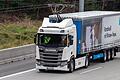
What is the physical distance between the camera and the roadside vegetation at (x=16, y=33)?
35438 mm

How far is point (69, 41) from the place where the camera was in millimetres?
26641

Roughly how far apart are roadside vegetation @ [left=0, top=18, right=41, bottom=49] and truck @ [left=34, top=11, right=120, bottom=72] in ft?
21.9

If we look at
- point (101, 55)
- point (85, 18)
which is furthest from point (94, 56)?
point (85, 18)

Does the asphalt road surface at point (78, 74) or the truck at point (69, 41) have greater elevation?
the truck at point (69, 41)

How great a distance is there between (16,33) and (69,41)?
39.7 feet

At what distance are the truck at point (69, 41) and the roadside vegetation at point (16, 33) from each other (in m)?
6.68

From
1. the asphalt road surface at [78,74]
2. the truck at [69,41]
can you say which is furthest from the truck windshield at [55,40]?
the asphalt road surface at [78,74]

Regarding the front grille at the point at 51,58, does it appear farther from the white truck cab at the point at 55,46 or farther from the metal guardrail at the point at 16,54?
the metal guardrail at the point at 16,54

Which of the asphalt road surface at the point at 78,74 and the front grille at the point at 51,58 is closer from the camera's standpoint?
the asphalt road surface at the point at 78,74

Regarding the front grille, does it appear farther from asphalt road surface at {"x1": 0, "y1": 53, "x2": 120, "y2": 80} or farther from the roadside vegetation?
the roadside vegetation

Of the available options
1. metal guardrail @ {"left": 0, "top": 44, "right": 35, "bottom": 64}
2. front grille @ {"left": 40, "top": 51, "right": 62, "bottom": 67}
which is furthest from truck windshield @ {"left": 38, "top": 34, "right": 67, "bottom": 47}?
metal guardrail @ {"left": 0, "top": 44, "right": 35, "bottom": 64}

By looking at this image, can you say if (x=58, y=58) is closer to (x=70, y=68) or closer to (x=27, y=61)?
(x=70, y=68)

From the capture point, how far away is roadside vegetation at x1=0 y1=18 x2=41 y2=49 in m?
35.4

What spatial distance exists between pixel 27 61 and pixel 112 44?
18.9 ft
